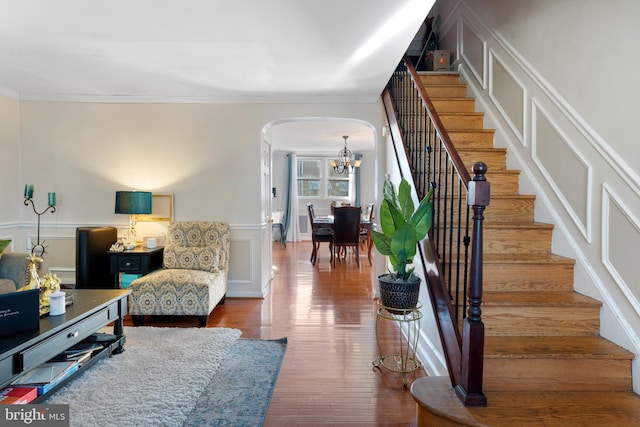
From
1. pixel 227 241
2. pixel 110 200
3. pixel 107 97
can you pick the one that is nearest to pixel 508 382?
pixel 227 241

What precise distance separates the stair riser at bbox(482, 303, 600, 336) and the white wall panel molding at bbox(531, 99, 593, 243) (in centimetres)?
49

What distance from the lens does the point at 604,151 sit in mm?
2057

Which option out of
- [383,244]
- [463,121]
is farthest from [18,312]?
[463,121]

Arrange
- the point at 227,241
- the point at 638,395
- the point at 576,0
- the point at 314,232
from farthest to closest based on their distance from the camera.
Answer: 1. the point at 314,232
2. the point at 227,241
3. the point at 576,0
4. the point at 638,395

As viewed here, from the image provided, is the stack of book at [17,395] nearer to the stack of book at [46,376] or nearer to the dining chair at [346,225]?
the stack of book at [46,376]

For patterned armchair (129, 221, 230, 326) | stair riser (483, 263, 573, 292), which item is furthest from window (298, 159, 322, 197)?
stair riser (483, 263, 573, 292)

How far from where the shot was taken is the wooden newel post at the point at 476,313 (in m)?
1.69

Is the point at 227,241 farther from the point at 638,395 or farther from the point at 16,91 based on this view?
the point at 638,395

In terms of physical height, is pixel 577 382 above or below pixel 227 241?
below

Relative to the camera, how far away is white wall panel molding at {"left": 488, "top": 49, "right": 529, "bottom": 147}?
9.52 feet

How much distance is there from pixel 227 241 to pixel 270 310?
3.22 feet

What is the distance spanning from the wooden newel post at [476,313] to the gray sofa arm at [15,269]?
3.72 meters

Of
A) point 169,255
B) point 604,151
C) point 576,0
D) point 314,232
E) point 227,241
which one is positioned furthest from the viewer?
point 314,232

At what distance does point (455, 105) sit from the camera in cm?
368
